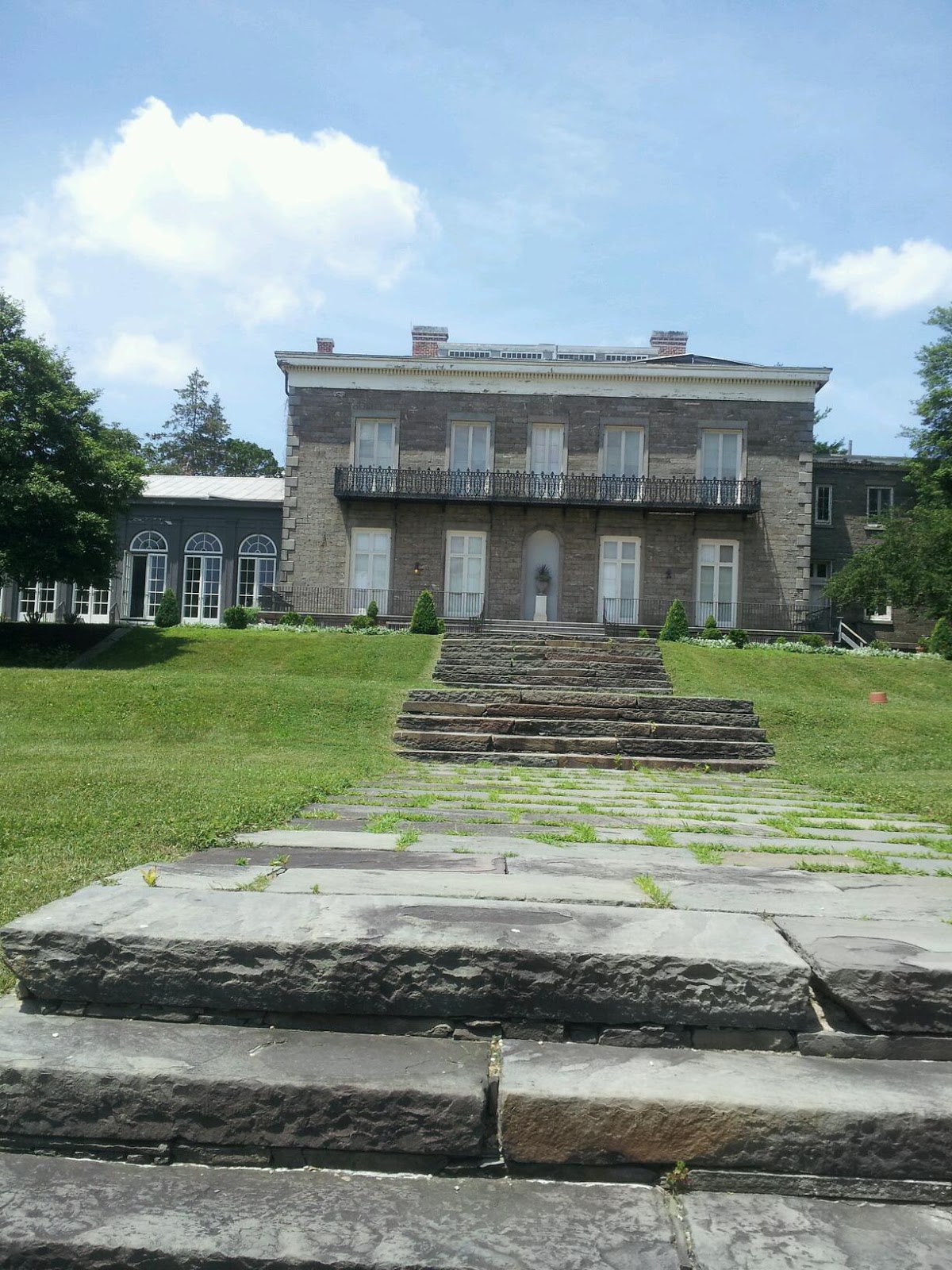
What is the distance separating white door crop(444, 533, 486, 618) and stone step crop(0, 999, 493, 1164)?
952 inches

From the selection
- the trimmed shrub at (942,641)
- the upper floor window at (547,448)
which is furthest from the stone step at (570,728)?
the upper floor window at (547,448)

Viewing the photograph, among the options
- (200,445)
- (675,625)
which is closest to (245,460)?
(200,445)

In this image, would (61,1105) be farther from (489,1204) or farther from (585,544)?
(585,544)

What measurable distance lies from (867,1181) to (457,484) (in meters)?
25.1

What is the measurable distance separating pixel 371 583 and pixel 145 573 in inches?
340

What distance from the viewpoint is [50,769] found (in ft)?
25.5

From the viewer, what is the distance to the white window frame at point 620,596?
2639cm

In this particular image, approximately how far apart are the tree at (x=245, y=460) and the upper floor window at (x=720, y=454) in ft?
122

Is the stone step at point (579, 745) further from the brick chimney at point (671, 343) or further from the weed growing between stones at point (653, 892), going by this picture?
the brick chimney at point (671, 343)

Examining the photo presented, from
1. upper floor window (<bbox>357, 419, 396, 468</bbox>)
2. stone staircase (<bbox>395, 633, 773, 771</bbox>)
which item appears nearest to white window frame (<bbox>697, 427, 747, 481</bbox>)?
Answer: upper floor window (<bbox>357, 419, 396, 468</bbox>)

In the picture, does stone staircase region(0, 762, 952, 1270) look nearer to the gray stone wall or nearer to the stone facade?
the gray stone wall

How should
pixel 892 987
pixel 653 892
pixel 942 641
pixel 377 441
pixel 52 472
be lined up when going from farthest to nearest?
pixel 377 441
pixel 942 641
pixel 52 472
pixel 653 892
pixel 892 987

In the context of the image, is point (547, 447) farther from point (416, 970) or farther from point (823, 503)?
point (416, 970)

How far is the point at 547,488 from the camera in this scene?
26.7m
